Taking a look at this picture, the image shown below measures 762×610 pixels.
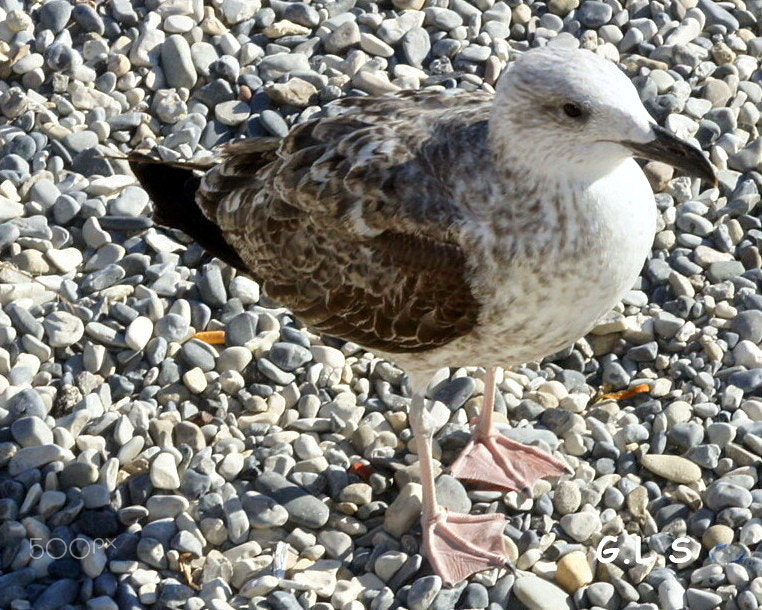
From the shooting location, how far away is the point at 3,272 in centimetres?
697

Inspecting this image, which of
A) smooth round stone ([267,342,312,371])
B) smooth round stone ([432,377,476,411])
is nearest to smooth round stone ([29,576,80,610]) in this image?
smooth round stone ([267,342,312,371])

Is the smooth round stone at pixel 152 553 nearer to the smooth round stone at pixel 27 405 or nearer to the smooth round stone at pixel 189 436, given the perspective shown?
the smooth round stone at pixel 189 436

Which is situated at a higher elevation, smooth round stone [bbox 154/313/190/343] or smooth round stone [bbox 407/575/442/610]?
smooth round stone [bbox 154/313/190/343]

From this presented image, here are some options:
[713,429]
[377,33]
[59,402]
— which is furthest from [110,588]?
[377,33]

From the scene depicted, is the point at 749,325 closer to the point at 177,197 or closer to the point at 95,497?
the point at 177,197

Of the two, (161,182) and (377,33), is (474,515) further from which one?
(377,33)

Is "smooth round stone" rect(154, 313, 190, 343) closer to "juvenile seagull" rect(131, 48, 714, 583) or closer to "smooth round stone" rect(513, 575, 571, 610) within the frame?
"juvenile seagull" rect(131, 48, 714, 583)

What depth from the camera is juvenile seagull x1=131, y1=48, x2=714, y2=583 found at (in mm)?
5105

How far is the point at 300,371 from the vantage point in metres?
6.75

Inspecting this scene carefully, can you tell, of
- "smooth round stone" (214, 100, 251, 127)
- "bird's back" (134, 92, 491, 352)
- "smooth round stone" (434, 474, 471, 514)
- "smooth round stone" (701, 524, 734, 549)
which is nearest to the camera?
"bird's back" (134, 92, 491, 352)

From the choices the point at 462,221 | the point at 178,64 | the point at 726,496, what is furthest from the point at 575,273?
the point at 178,64

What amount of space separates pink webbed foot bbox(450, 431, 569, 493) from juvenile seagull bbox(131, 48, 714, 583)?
1 centimetres

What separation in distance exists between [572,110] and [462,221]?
0.63 m

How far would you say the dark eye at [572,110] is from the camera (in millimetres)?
4996
